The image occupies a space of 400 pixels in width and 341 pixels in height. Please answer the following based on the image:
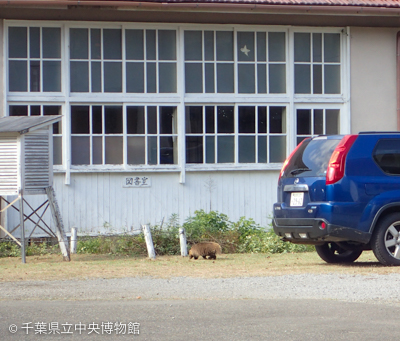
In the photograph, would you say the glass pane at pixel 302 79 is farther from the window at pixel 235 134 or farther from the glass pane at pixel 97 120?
the glass pane at pixel 97 120

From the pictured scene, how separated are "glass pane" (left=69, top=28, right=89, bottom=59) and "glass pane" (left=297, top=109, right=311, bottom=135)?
4810 mm

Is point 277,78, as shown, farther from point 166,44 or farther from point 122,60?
point 122,60

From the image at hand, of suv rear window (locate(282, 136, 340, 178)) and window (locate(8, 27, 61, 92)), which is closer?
suv rear window (locate(282, 136, 340, 178))

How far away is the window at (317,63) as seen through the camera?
632 inches

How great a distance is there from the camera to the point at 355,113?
16.2 metres

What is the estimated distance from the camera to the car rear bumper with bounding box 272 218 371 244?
9820mm

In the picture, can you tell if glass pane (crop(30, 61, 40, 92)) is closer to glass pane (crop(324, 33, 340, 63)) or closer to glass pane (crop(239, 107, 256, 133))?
glass pane (crop(239, 107, 256, 133))

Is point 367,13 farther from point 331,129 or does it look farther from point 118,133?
point 118,133

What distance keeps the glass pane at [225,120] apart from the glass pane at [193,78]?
0.63m

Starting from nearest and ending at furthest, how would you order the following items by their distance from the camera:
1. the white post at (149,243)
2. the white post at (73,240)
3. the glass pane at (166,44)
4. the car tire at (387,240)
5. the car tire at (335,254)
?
the car tire at (387,240), the car tire at (335,254), the white post at (149,243), the white post at (73,240), the glass pane at (166,44)

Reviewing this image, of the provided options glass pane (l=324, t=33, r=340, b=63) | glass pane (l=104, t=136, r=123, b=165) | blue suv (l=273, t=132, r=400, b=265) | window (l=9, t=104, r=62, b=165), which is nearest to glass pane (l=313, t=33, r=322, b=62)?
glass pane (l=324, t=33, r=340, b=63)

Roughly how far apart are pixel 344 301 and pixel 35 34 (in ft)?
32.6

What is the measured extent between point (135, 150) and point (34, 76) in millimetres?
2573

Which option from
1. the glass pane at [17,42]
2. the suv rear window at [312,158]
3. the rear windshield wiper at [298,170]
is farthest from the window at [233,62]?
the rear windshield wiper at [298,170]
